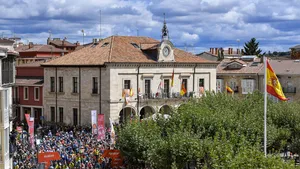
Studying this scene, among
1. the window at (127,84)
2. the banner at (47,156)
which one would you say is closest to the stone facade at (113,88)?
the window at (127,84)

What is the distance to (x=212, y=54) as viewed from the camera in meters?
103

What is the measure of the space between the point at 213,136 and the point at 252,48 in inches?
3377

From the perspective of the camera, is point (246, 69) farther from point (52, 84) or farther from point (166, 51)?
point (52, 84)

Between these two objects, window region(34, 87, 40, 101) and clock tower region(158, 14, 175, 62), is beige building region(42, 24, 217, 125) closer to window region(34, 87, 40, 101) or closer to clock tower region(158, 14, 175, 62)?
clock tower region(158, 14, 175, 62)

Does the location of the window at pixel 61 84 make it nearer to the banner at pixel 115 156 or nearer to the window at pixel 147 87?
the window at pixel 147 87

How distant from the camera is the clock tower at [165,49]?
6141 centimetres

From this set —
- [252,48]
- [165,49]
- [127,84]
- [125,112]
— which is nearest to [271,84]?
[127,84]

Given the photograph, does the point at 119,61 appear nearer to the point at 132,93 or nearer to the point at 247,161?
the point at 132,93

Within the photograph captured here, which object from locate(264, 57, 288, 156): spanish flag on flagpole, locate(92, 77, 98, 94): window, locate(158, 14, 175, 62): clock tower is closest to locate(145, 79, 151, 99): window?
locate(158, 14, 175, 62): clock tower

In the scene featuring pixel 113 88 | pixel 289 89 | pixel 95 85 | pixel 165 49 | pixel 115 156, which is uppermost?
pixel 165 49

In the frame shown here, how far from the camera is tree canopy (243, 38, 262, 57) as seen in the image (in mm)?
119375

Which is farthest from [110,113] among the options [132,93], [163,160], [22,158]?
[163,160]

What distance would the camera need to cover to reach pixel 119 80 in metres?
57.8

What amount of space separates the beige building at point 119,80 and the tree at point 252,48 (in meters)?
55.3
